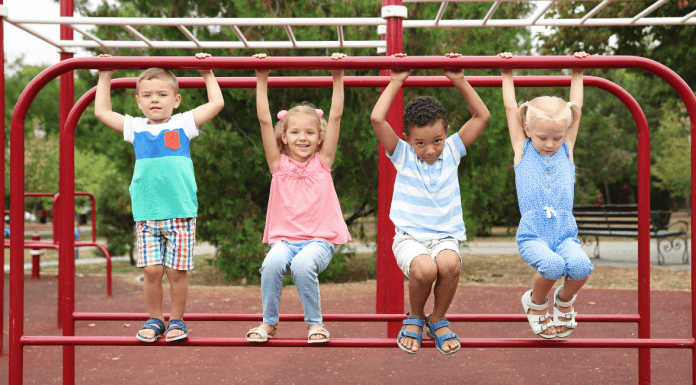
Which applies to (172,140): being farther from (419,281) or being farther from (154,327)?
(419,281)

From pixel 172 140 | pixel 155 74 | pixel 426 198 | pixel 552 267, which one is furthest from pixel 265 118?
pixel 552 267

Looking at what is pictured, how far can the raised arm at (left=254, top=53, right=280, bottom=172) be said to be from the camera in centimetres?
244

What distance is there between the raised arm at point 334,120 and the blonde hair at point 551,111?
2.60 feet

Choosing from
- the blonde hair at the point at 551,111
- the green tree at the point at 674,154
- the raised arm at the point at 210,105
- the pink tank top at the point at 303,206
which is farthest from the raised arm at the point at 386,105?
the green tree at the point at 674,154

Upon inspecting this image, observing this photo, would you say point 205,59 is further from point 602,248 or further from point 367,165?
point 602,248

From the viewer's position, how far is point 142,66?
231cm

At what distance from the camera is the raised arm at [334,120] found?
8.15ft

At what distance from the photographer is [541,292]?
7.68ft

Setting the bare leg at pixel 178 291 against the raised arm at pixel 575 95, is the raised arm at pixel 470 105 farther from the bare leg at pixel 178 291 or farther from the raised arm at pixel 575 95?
the bare leg at pixel 178 291

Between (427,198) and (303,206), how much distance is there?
0.54 metres

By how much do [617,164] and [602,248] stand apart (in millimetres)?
10326

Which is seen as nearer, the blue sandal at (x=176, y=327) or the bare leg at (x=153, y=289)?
the blue sandal at (x=176, y=327)

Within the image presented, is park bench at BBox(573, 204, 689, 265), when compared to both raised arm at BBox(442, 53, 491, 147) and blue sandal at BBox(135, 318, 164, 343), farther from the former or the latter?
blue sandal at BBox(135, 318, 164, 343)

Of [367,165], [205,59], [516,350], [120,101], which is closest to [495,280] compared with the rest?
[367,165]
